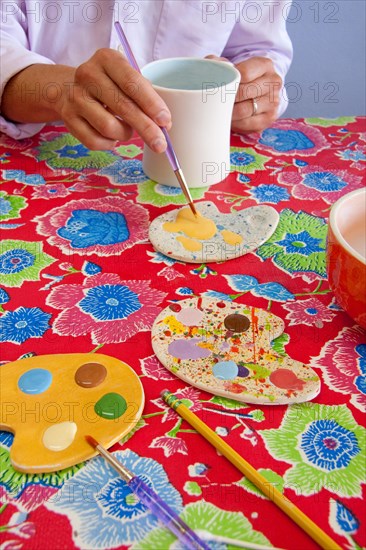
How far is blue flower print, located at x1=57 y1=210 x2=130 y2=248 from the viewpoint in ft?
2.23

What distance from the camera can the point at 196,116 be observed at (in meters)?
0.73

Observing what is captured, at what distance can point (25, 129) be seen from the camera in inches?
34.8

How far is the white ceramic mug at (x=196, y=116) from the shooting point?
0.72 meters

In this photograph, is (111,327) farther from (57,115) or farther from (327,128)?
(327,128)

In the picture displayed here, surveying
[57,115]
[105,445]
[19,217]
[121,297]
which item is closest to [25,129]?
[57,115]

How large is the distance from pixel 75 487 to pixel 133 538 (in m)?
0.06

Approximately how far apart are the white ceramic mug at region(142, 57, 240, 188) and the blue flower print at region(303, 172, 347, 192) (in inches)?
4.2

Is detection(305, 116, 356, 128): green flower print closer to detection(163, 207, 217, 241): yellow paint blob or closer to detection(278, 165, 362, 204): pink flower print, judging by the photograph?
detection(278, 165, 362, 204): pink flower print

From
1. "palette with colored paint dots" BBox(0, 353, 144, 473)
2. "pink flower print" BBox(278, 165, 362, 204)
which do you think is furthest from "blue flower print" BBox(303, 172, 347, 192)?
"palette with colored paint dots" BBox(0, 353, 144, 473)

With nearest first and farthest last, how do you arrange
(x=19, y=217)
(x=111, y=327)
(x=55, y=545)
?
(x=55, y=545) → (x=111, y=327) → (x=19, y=217)

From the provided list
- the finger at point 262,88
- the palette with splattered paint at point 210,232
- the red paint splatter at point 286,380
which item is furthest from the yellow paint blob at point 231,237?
the finger at point 262,88

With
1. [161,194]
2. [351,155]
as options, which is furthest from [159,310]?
[351,155]

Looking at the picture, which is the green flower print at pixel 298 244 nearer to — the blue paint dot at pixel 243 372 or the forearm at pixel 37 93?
the blue paint dot at pixel 243 372

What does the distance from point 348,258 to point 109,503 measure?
269 mm
